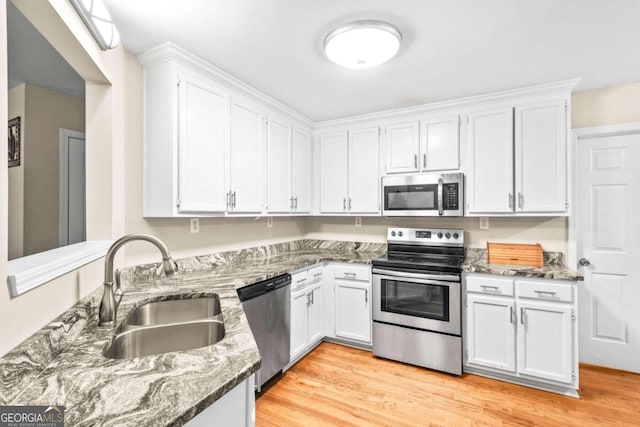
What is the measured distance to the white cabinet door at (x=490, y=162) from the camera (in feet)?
8.57

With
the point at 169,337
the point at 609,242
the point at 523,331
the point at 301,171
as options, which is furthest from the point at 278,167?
the point at 609,242

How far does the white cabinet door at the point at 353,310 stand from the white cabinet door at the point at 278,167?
3.22 ft

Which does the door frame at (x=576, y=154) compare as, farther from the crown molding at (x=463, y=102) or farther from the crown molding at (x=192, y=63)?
the crown molding at (x=192, y=63)

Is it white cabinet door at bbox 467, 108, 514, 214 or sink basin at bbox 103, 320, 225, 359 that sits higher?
white cabinet door at bbox 467, 108, 514, 214

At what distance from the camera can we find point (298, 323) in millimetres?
2654

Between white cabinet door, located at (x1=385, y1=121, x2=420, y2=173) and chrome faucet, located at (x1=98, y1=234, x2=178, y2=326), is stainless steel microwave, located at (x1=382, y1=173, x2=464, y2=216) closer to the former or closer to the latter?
white cabinet door, located at (x1=385, y1=121, x2=420, y2=173)

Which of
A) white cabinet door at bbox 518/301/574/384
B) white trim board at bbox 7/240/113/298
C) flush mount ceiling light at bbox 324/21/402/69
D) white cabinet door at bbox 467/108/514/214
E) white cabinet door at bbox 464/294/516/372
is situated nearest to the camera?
white trim board at bbox 7/240/113/298

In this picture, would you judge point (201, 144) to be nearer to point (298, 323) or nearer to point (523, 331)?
point (298, 323)

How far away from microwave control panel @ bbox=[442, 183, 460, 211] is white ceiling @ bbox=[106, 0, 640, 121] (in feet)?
2.74

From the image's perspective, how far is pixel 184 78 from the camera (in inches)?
78.4

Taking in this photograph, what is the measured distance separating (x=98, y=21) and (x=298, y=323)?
7.90 feet

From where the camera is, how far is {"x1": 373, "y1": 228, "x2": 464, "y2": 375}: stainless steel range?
2.49m

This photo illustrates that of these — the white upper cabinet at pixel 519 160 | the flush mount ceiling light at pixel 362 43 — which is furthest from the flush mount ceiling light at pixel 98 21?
the white upper cabinet at pixel 519 160

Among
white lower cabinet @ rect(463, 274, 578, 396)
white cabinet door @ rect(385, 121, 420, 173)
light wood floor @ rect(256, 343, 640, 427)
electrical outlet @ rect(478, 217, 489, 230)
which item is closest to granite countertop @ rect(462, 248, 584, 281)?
white lower cabinet @ rect(463, 274, 578, 396)
